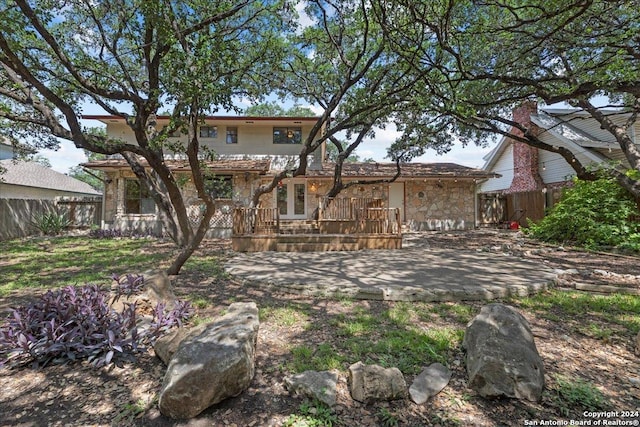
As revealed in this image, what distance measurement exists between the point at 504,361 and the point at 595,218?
9.15 m

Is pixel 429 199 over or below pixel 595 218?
over

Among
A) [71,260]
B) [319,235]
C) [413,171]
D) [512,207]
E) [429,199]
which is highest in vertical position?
[413,171]

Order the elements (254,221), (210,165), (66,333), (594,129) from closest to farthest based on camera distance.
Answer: (66,333) → (254,221) → (210,165) → (594,129)

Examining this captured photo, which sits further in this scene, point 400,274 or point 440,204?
point 440,204

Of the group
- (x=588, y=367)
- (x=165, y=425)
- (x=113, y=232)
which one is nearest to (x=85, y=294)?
(x=165, y=425)

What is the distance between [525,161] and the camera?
17.3 meters

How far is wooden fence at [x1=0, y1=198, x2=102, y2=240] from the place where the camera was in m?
11.7

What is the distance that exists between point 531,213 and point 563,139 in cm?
418

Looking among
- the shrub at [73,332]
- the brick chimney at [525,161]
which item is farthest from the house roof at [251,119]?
the shrub at [73,332]

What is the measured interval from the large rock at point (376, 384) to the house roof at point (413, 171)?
12.1m

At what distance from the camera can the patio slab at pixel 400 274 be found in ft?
14.8

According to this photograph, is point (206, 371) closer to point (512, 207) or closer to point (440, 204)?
point (440, 204)

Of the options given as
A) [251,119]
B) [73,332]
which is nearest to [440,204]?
[251,119]

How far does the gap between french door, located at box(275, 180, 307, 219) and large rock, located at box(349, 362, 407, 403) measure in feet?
41.1
